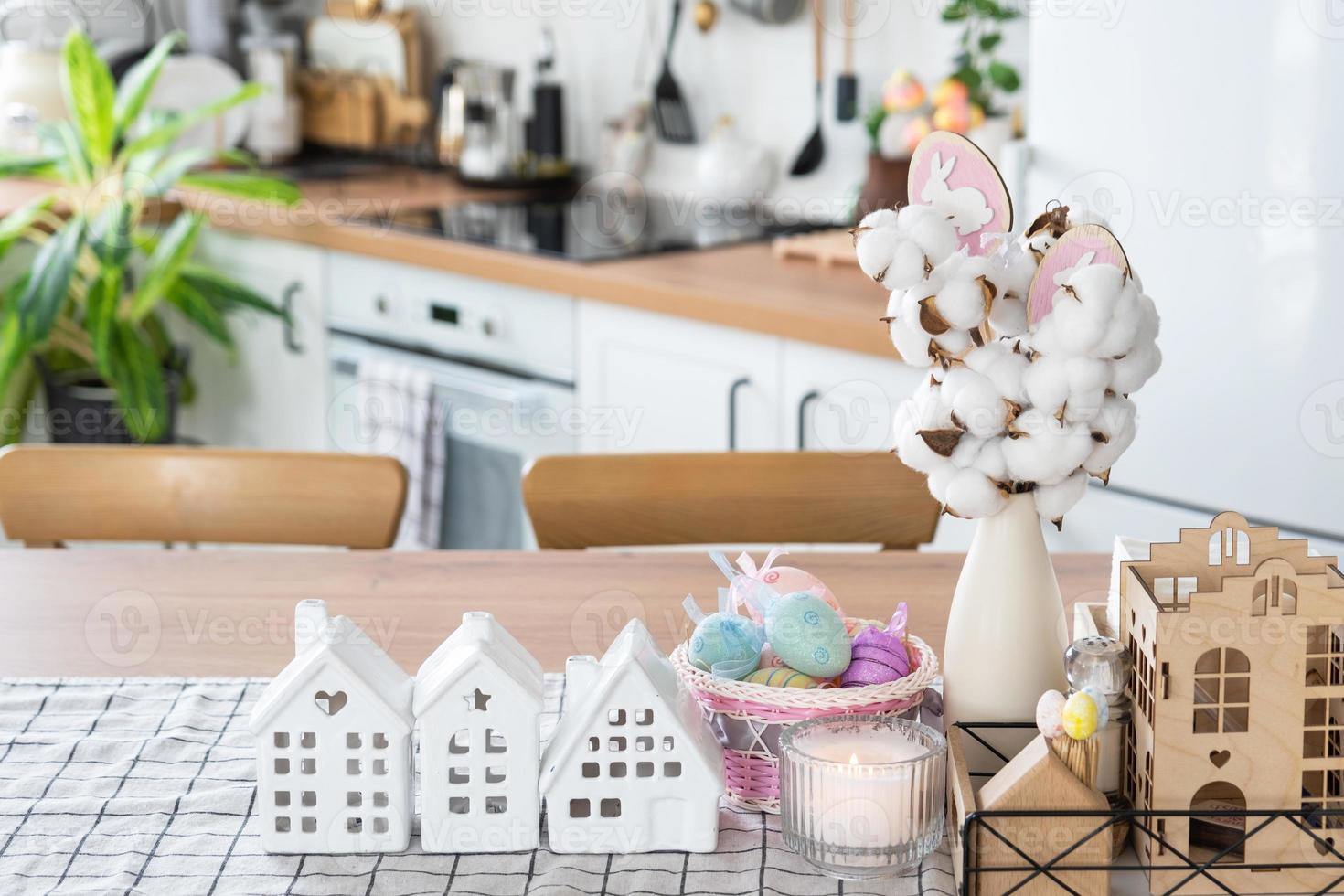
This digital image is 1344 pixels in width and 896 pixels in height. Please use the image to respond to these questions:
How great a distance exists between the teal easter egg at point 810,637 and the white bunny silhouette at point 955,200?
223 millimetres

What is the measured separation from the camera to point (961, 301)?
2.57 feet

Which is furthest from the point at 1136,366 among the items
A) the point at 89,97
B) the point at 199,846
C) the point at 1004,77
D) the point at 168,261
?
the point at 89,97

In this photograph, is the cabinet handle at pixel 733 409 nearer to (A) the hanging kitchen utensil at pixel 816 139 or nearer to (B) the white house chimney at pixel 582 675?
(A) the hanging kitchen utensil at pixel 816 139

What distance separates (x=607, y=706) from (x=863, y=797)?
142 mm

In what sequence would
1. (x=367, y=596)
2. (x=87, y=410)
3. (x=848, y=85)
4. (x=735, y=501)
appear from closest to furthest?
(x=367, y=596)
(x=735, y=501)
(x=848, y=85)
(x=87, y=410)

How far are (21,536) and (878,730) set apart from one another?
1066 mm

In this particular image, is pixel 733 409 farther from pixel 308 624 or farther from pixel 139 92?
pixel 308 624

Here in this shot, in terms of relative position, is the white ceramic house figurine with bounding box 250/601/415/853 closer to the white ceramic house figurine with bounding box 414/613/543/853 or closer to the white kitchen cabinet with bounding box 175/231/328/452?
the white ceramic house figurine with bounding box 414/613/543/853

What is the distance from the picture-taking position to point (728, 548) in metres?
2.13

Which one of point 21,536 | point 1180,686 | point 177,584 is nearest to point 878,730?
point 1180,686

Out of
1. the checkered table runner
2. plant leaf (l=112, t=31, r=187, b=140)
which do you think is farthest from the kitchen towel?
the checkered table runner

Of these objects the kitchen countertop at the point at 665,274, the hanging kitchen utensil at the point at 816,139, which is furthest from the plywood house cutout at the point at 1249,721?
the hanging kitchen utensil at the point at 816,139

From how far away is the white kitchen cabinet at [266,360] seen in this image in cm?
291

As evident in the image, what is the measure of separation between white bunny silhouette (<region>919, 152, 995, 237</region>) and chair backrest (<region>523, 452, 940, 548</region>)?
72 cm
